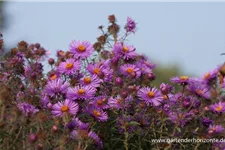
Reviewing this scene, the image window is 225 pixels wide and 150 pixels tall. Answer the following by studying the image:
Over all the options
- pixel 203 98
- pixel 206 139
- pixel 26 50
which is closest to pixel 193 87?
pixel 203 98

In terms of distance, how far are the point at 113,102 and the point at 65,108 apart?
0.27m

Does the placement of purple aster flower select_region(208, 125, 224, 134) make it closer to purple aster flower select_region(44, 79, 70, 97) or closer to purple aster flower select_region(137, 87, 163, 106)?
purple aster flower select_region(137, 87, 163, 106)

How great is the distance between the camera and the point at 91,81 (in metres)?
2.82

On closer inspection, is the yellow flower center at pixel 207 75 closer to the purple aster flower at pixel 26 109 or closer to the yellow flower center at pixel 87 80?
the yellow flower center at pixel 87 80

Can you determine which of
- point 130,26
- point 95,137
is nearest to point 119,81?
point 95,137

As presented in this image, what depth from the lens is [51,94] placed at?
2.77 metres

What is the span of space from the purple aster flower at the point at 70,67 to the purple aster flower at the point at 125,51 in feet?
Answer: 0.69

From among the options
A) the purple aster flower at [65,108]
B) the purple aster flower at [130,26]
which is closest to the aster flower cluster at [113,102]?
the purple aster flower at [65,108]

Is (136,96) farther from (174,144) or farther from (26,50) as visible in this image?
(26,50)

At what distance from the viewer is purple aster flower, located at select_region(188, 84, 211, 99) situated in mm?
2855

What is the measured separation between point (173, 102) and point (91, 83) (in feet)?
1.34

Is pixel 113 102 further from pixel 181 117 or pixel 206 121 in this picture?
pixel 206 121

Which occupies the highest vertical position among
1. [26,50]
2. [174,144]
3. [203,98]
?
[26,50]

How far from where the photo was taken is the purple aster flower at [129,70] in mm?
2895
